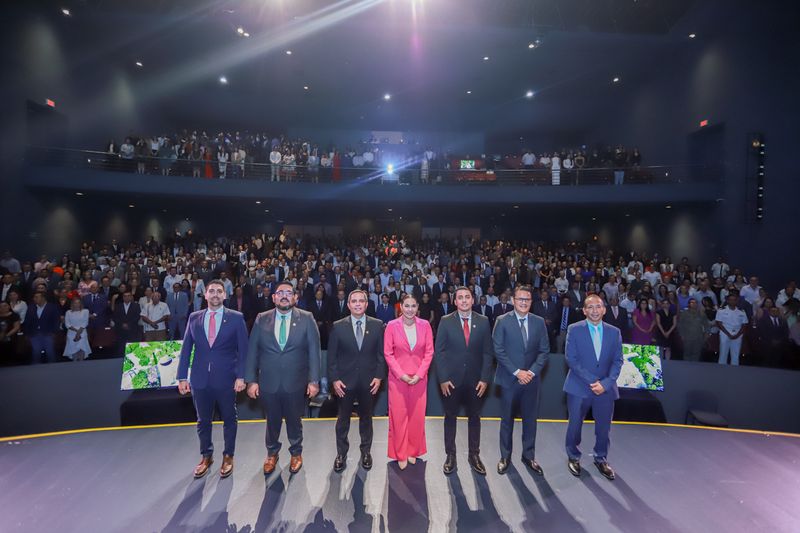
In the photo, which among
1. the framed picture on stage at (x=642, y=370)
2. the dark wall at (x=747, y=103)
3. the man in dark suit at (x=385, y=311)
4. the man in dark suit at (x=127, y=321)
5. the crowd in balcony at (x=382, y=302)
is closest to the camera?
the framed picture on stage at (x=642, y=370)

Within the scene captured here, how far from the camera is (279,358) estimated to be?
3535 millimetres

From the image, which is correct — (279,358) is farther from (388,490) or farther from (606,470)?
(606,470)

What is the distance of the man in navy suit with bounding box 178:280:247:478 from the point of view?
3496 millimetres

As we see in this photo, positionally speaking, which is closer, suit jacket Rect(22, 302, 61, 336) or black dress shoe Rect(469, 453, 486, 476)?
black dress shoe Rect(469, 453, 486, 476)

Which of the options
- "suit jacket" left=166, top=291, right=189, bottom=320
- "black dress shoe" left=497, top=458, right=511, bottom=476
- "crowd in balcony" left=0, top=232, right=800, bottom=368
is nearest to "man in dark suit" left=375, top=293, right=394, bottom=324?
"crowd in balcony" left=0, top=232, right=800, bottom=368

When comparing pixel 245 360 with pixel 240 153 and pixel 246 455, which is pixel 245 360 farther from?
pixel 240 153

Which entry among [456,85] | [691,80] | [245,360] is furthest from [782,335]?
[456,85]

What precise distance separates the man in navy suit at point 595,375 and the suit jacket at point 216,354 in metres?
2.99

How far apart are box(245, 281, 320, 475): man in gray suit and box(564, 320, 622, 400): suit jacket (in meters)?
2.32

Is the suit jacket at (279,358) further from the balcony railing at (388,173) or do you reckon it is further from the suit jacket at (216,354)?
the balcony railing at (388,173)

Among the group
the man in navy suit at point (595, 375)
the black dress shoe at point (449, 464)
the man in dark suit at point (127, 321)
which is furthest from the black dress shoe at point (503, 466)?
the man in dark suit at point (127, 321)

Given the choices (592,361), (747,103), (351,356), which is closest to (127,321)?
(351,356)

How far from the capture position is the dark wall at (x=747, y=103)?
11.3 meters

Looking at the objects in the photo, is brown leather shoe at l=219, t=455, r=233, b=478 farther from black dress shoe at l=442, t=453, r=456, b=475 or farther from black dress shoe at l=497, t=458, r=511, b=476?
black dress shoe at l=497, t=458, r=511, b=476
